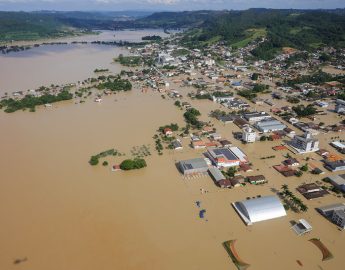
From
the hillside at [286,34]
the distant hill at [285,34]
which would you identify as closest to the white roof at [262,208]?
the hillside at [286,34]

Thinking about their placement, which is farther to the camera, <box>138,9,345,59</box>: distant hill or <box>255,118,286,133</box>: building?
<box>138,9,345,59</box>: distant hill

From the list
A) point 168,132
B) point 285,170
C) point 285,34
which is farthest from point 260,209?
point 285,34

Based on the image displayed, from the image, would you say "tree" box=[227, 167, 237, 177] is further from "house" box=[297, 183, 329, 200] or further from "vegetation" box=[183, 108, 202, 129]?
"vegetation" box=[183, 108, 202, 129]

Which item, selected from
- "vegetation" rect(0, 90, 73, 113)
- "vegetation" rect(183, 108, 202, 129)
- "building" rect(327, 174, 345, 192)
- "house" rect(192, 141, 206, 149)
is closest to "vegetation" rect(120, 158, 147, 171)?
Answer: "house" rect(192, 141, 206, 149)

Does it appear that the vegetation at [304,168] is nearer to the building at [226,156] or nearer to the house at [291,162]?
the house at [291,162]

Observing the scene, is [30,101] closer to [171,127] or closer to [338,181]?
[171,127]

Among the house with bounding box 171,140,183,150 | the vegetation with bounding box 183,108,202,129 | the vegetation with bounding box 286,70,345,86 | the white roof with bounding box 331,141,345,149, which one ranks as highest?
the vegetation with bounding box 286,70,345,86
